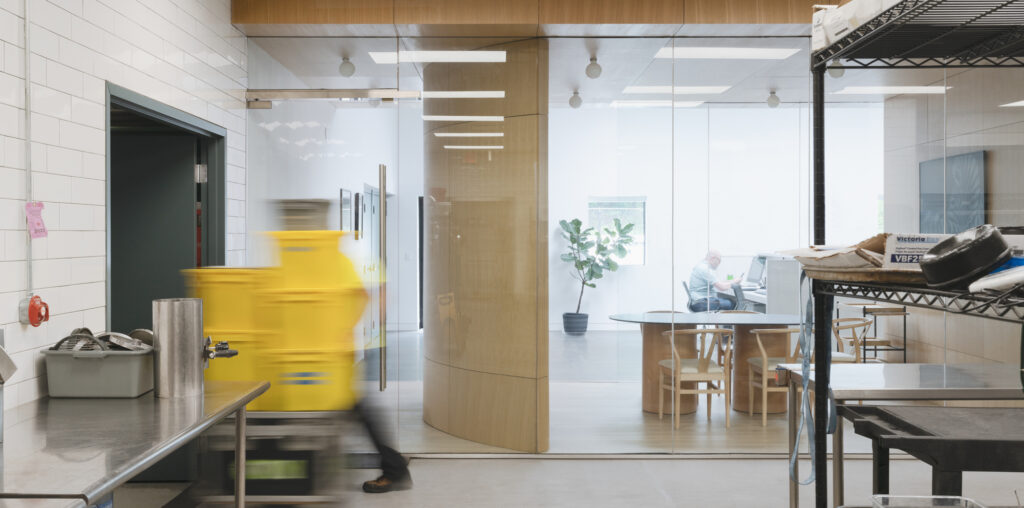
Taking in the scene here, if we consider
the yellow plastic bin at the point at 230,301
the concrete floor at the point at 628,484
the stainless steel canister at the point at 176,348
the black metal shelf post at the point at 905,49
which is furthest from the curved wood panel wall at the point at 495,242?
the black metal shelf post at the point at 905,49

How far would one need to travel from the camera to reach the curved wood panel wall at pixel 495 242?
446 centimetres

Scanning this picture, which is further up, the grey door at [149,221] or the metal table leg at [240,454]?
the grey door at [149,221]

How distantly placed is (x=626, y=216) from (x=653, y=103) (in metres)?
0.77

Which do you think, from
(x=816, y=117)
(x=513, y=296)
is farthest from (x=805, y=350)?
(x=513, y=296)

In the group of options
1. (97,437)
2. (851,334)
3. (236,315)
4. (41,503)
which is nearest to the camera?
(41,503)

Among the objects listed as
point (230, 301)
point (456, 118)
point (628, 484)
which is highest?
point (456, 118)

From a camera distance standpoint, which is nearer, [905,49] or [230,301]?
[905,49]

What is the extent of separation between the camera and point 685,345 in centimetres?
455

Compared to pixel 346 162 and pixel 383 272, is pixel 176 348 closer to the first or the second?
pixel 383 272

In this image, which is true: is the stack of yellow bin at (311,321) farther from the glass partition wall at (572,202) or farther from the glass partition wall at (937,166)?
the glass partition wall at (937,166)

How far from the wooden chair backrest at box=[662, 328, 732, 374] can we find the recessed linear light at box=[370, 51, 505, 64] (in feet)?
7.25

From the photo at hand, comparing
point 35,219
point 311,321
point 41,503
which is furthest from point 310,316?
point 41,503

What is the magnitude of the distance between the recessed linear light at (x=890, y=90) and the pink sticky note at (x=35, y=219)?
444cm

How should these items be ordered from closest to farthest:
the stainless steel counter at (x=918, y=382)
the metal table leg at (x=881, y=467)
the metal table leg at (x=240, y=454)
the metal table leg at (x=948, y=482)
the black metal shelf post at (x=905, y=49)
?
the black metal shelf post at (x=905, y=49)
the metal table leg at (x=948, y=482)
the metal table leg at (x=881, y=467)
the stainless steel counter at (x=918, y=382)
the metal table leg at (x=240, y=454)
